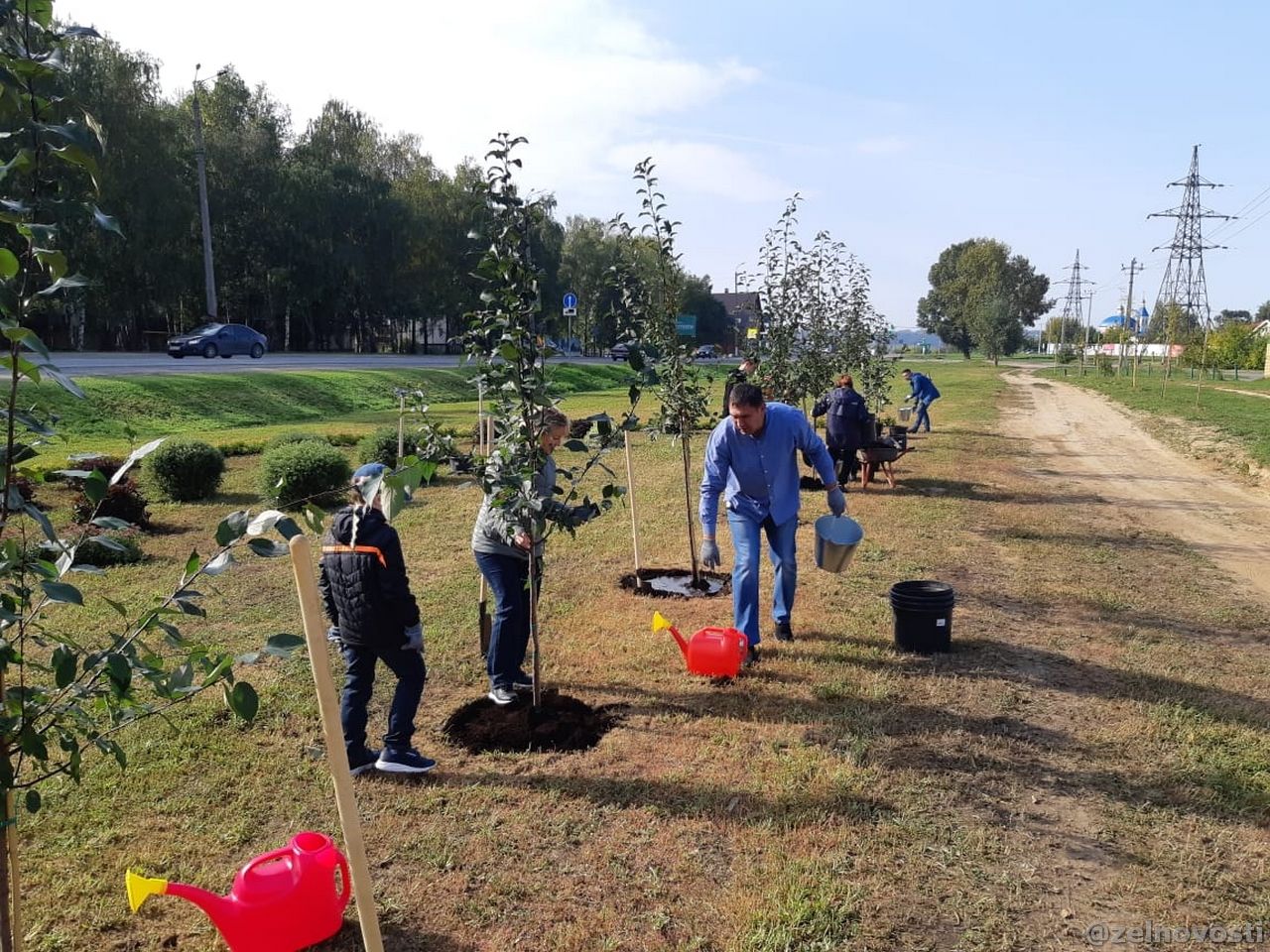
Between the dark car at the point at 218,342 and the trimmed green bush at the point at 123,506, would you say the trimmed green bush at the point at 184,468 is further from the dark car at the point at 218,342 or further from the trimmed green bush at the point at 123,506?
the dark car at the point at 218,342

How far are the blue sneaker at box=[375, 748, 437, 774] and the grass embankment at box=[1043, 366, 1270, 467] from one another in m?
15.8

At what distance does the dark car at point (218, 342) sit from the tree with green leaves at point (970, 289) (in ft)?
184

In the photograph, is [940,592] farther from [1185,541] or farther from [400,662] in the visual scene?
[1185,541]

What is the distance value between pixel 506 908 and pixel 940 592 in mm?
3744

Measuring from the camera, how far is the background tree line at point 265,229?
1307 inches

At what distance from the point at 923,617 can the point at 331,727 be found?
4417 millimetres

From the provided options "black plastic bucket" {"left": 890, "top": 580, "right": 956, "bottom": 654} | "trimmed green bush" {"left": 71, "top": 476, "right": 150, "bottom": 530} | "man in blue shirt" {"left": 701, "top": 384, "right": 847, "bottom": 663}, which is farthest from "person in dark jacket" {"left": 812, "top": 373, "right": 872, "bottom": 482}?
"trimmed green bush" {"left": 71, "top": 476, "right": 150, "bottom": 530}

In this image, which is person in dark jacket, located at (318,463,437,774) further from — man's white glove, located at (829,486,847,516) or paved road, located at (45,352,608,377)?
paved road, located at (45,352,608,377)

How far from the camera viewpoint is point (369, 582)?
3.95 metres

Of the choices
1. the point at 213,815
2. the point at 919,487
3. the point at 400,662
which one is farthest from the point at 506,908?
the point at 919,487

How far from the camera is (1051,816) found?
3.93 metres

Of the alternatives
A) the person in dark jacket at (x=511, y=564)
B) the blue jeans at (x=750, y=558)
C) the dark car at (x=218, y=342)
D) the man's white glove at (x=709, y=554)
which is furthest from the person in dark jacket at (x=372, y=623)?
the dark car at (x=218, y=342)

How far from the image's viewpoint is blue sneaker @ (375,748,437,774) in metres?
4.24

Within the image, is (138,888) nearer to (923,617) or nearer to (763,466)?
(763,466)
